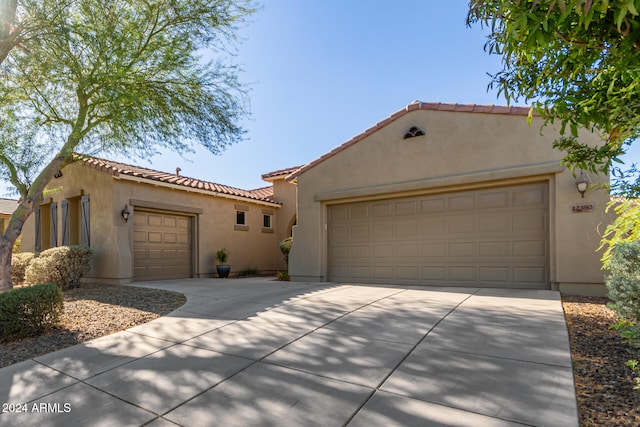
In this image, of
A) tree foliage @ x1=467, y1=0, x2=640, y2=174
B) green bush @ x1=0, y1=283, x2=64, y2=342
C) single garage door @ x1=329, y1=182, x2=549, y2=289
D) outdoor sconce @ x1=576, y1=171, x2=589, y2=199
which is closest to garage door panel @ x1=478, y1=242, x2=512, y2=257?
single garage door @ x1=329, y1=182, x2=549, y2=289

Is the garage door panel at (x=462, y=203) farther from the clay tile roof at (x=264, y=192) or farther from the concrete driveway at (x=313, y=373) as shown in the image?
the clay tile roof at (x=264, y=192)

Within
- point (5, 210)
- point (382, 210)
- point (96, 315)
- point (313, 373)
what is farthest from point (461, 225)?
point (5, 210)

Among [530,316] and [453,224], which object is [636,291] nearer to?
[530,316]

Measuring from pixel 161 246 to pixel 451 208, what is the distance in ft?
30.7

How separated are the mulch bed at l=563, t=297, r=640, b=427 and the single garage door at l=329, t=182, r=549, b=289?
289cm

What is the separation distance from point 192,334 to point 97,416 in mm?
1895

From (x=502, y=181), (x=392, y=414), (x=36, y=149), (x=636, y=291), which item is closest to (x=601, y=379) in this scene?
(x=636, y=291)

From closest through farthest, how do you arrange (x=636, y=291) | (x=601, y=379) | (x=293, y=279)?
1. (x=601, y=379)
2. (x=636, y=291)
3. (x=293, y=279)

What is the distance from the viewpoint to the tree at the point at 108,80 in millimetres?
6484

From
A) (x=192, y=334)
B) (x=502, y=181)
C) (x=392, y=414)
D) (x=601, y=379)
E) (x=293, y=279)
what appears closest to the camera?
(x=392, y=414)

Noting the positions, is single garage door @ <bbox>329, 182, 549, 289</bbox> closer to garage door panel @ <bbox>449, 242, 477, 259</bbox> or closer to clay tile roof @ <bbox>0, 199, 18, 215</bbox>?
garage door panel @ <bbox>449, 242, 477, 259</bbox>

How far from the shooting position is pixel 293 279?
10.5 meters

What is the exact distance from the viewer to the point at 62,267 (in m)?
9.31

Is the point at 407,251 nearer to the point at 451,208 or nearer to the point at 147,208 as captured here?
the point at 451,208
